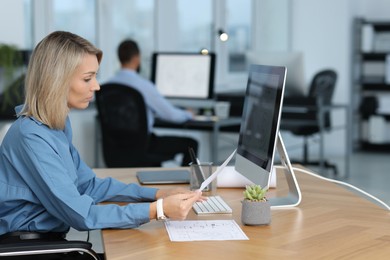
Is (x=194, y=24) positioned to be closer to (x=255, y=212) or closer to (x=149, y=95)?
(x=149, y=95)

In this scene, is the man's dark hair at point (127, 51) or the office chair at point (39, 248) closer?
the office chair at point (39, 248)

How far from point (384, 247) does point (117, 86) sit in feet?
11.4

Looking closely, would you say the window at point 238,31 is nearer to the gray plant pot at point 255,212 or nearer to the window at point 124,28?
the window at point 124,28

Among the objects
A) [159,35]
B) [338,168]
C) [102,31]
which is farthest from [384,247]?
[338,168]

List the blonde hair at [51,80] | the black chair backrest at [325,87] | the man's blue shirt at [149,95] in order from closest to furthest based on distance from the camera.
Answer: the blonde hair at [51,80], the man's blue shirt at [149,95], the black chair backrest at [325,87]

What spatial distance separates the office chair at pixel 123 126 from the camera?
5.25 metres

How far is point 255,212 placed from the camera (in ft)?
7.18

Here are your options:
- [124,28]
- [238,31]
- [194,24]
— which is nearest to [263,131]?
[124,28]

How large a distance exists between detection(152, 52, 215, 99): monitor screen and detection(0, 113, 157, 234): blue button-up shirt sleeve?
3.91 meters

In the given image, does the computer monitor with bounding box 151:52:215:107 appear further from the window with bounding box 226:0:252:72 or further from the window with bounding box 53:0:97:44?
the window with bounding box 226:0:252:72

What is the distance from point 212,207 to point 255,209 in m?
0.27

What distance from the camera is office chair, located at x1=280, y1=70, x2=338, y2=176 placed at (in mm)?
6879

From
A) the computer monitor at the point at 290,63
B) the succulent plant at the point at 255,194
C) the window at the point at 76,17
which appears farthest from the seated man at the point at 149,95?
the succulent plant at the point at 255,194

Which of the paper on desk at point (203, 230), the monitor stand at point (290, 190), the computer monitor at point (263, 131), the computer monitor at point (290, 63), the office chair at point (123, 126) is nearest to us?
the paper on desk at point (203, 230)
